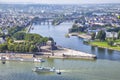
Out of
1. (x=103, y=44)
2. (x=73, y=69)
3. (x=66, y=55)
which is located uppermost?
(x=103, y=44)

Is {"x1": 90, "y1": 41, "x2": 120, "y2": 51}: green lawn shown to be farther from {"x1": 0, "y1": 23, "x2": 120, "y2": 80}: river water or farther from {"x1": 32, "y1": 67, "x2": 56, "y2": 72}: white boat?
{"x1": 32, "y1": 67, "x2": 56, "y2": 72}: white boat

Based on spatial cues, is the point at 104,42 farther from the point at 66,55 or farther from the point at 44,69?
the point at 44,69

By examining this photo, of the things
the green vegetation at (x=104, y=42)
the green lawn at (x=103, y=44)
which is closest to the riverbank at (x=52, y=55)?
the green lawn at (x=103, y=44)

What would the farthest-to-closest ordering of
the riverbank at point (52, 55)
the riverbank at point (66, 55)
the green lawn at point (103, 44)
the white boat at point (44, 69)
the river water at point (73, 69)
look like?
the green lawn at point (103, 44) → the riverbank at point (66, 55) → the riverbank at point (52, 55) → the white boat at point (44, 69) → the river water at point (73, 69)

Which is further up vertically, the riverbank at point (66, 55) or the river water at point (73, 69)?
the riverbank at point (66, 55)

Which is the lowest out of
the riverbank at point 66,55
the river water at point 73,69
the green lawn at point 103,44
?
the river water at point 73,69

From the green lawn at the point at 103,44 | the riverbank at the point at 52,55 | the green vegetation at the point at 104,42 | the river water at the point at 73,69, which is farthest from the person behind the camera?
the green vegetation at the point at 104,42

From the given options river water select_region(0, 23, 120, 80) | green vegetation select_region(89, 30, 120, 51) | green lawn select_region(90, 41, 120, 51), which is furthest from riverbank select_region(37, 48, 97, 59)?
green vegetation select_region(89, 30, 120, 51)

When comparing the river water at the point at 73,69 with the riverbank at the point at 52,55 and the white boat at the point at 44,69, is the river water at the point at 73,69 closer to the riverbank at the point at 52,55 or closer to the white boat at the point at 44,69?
the white boat at the point at 44,69

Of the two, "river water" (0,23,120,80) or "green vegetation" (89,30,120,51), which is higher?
"green vegetation" (89,30,120,51)

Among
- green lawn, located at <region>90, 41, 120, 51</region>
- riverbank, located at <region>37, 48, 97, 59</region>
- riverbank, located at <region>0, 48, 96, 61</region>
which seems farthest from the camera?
green lawn, located at <region>90, 41, 120, 51</region>

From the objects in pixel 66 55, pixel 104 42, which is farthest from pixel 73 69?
pixel 104 42

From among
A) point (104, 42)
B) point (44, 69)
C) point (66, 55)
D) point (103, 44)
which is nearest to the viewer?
point (44, 69)
